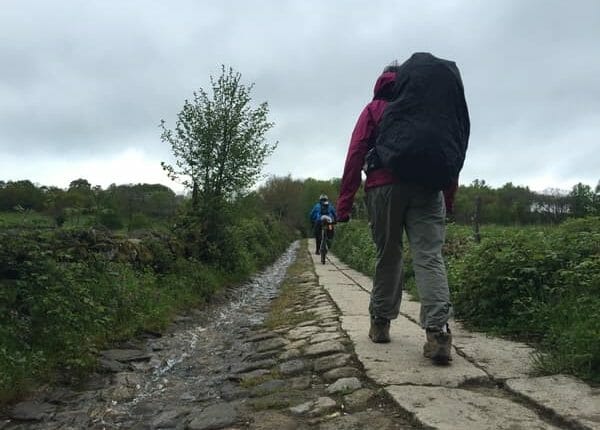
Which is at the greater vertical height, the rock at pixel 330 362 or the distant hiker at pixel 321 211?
the distant hiker at pixel 321 211

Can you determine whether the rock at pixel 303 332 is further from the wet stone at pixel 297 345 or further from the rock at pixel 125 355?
the rock at pixel 125 355

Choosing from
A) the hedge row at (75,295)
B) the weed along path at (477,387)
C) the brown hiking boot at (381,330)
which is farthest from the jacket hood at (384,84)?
the hedge row at (75,295)

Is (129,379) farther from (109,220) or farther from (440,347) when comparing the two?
(109,220)

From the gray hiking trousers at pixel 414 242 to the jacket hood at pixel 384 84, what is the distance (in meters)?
0.73

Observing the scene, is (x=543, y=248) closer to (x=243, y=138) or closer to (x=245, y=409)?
(x=245, y=409)

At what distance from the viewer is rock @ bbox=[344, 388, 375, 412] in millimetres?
2906

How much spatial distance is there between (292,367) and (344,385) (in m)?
0.79

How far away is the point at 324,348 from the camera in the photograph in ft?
14.2

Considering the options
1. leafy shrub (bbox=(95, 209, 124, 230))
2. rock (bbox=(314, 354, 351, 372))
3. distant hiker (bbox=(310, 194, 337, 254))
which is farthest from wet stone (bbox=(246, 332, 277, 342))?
distant hiker (bbox=(310, 194, 337, 254))

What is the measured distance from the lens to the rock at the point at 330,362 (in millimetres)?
3793

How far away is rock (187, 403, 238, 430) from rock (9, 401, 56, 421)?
109 cm

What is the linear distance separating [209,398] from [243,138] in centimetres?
805

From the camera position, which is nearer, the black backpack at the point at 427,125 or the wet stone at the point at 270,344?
the black backpack at the point at 427,125

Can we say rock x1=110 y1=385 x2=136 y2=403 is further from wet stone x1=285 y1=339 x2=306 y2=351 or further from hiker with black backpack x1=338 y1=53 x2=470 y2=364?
hiker with black backpack x1=338 y1=53 x2=470 y2=364
